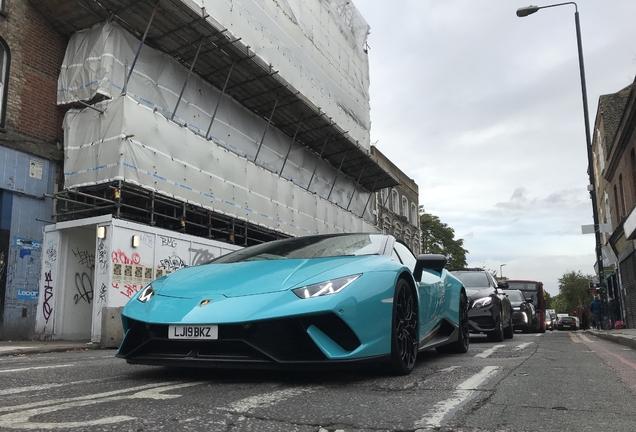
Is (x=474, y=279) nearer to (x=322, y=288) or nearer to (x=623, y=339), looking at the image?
(x=623, y=339)

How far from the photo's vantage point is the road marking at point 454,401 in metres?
2.51

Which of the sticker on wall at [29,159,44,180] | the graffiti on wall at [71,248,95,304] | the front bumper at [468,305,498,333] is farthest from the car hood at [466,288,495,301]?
the sticker on wall at [29,159,44,180]

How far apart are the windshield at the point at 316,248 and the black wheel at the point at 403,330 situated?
423mm

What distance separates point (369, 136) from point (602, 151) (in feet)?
43.3

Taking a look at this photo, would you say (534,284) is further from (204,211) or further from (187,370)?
(187,370)

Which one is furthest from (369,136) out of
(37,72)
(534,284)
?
(37,72)

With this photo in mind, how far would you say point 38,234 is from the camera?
12820mm

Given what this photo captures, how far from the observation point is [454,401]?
10.0 ft

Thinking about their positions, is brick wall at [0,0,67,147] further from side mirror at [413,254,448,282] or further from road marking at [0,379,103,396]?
side mirror at [413,254,448,282]

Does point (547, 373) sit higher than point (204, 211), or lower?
lower

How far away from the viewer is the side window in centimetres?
494

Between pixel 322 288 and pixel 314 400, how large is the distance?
0.81 m

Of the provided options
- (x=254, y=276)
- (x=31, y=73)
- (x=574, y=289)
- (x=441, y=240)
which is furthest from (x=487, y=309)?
(x=574, y=289)

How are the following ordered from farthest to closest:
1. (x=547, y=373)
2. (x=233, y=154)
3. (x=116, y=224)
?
(x=233, y=154) → (x=116, y=224) → (x=547, y=373)
